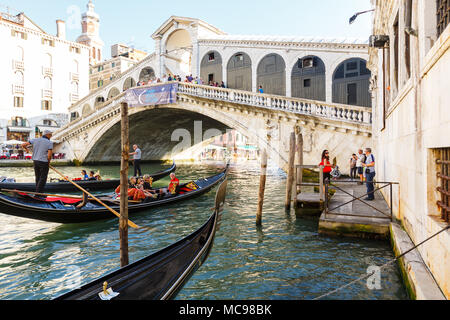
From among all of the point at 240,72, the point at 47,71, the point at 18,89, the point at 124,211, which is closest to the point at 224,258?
the point at 124,211

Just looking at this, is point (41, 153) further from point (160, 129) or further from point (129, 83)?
point (129, 83)

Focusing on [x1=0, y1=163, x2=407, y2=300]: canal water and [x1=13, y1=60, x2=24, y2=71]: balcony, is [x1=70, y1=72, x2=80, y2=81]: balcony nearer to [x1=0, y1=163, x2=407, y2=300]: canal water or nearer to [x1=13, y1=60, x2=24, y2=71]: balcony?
[x1=13, y1=60, x2=24, y2=71]: balcony

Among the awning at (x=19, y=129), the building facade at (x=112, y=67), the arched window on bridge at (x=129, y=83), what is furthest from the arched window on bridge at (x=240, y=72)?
the building facade at (x=112, y=67)

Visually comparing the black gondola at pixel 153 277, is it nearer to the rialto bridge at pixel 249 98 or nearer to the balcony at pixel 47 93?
the rialto bridge at pixel 249 98

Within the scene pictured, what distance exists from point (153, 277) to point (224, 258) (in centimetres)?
172

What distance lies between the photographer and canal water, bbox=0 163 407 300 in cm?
359

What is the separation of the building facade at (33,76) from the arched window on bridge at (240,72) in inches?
698

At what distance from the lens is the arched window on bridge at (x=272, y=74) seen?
15680mm

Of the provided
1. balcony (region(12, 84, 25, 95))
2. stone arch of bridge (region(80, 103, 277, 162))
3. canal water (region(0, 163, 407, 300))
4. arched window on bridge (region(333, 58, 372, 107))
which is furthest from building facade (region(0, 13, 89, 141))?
arched window on bridge (region(333, 58, 372, 107))

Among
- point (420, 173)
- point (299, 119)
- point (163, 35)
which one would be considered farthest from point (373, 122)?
point (163, 35)

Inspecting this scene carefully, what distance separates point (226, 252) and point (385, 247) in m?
2.42

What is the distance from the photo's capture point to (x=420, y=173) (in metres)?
3.43
